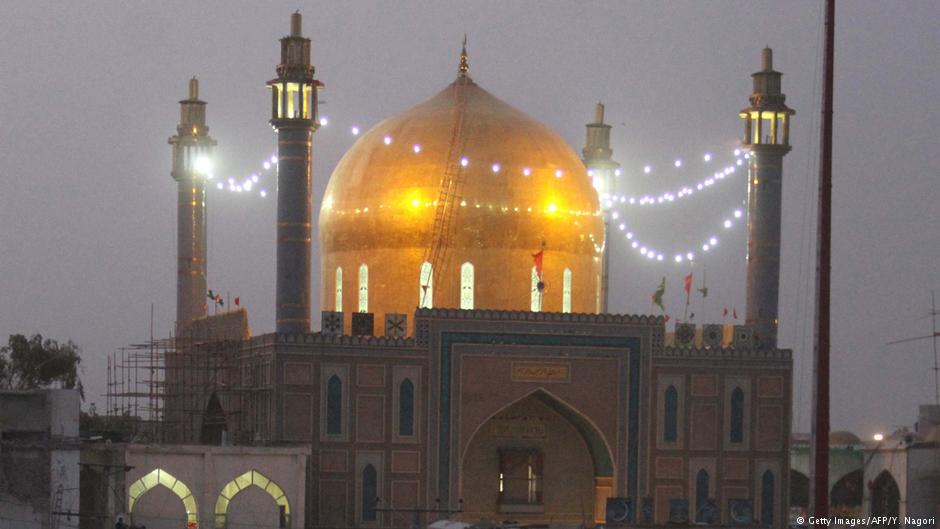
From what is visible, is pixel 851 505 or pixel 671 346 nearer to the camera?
pixel 671 346

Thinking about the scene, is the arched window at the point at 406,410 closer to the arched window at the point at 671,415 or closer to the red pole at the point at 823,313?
the arched window at the point at 671,415

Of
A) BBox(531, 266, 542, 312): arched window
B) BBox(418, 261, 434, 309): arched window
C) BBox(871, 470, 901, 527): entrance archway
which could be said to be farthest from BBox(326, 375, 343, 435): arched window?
BBox(871, 470, 901, 527): entrance archway

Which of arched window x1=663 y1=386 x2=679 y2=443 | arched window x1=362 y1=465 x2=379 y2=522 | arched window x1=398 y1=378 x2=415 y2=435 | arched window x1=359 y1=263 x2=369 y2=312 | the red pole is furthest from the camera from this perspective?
arched window x1=359 y1=263 x2=369 y2=312

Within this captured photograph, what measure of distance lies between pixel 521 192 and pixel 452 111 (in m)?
2.37

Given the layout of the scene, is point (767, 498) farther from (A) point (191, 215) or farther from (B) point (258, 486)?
(A) point (191, 215)

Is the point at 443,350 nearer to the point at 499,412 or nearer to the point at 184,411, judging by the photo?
the point at 499,412

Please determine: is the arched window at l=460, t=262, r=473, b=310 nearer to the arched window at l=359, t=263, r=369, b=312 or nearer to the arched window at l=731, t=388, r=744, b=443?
the arched window at l=359, t=263, r=369, b=312

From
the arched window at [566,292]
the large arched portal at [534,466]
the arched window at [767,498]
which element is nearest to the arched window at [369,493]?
the large arched portal at [534,466]

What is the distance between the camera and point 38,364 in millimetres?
57000

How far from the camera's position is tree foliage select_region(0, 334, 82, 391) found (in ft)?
187

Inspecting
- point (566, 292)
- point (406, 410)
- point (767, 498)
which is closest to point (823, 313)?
point (406, 410)

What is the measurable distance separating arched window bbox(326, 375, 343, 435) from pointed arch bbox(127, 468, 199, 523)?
3.47 meters

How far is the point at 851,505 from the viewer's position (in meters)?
53.2

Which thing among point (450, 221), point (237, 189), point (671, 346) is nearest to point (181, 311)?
point (237, 189)
